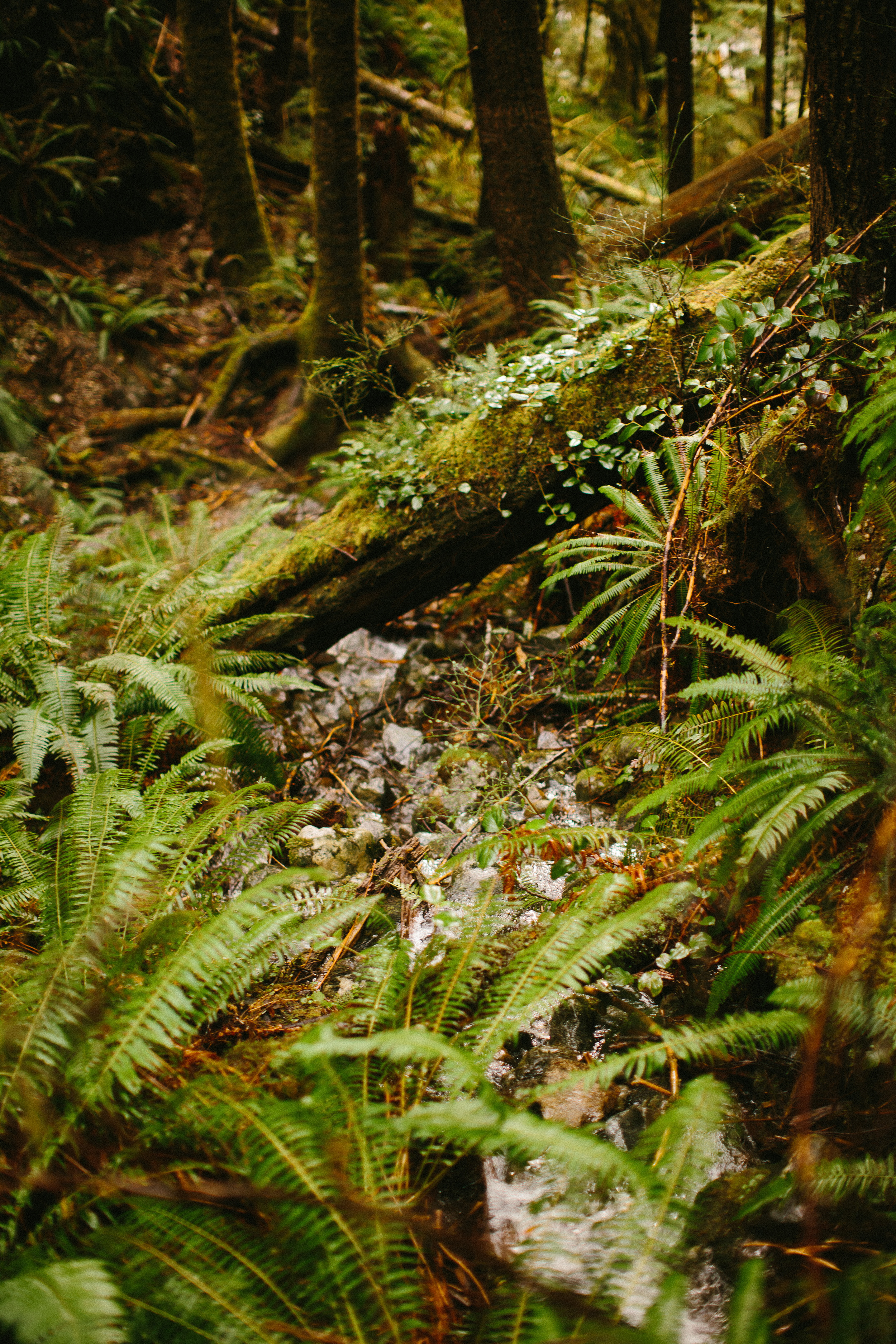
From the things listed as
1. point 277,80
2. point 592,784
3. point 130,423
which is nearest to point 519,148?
point 592,784

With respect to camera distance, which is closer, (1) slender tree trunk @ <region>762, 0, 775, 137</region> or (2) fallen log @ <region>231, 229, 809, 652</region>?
(2) fallen log @ <region>231, 229, 809, 652</region>

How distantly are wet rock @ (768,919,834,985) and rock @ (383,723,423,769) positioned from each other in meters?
1.84

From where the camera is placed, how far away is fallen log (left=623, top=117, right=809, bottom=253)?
435cm

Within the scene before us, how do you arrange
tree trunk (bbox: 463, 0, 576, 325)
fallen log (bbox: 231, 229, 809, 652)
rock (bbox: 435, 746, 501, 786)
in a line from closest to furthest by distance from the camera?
rock (bbox: 435, 746, 501, 786) → fallen log (bbox: 231, 229, 809, 652) → tree trunk (bbox: 463, 0, 576, 325)

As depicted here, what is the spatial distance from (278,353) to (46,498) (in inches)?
97.3

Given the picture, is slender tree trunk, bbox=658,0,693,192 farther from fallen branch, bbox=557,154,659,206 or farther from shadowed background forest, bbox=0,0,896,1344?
shadowed background forest, bbox=0,0,896,1344

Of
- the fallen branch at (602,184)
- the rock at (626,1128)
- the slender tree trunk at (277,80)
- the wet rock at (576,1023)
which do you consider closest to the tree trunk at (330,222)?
the fallen branch at (602,184)

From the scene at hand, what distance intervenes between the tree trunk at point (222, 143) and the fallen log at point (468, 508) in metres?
5.05

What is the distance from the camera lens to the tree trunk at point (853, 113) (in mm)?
2164

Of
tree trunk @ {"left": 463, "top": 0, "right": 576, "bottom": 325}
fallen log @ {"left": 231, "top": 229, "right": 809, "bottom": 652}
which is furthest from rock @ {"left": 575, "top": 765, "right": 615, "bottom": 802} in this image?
tree trunk @ {"left": 463, "top": 0, "right": 576, "bottom": 325}

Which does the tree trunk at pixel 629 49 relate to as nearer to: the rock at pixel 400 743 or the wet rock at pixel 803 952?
the rock at pixel 400 743

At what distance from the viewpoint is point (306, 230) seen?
779 cm

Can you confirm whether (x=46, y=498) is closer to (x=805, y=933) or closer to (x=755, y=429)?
(x=755, y=429)

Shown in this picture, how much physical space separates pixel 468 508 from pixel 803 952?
2.36 meters
